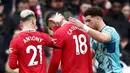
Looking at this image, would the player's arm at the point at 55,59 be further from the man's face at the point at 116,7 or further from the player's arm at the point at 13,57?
the man's face at the point at 116,7

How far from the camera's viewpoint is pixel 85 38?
29.0 feet

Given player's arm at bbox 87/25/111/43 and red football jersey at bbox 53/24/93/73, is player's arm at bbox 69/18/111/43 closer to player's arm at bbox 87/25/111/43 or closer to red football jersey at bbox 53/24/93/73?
player's arm at bbox 87/25/111/43

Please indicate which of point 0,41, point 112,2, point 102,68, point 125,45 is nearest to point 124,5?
point 112,2

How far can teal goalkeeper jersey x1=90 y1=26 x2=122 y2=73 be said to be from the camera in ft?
29.2

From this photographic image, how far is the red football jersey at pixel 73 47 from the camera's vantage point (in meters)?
8.66

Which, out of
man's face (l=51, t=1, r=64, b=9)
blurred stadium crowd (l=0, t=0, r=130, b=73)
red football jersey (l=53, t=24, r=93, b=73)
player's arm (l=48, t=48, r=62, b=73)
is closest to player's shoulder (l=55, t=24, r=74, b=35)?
red football jersey (l=53, t=24, r=93, b=73)

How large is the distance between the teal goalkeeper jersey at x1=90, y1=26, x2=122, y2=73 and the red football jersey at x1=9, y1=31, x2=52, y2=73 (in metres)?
0.89

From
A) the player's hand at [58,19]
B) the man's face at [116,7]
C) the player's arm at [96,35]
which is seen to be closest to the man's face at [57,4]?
the man's face at [116,7]

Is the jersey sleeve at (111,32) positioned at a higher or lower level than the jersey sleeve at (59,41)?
higher

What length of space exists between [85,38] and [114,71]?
29.5 inches

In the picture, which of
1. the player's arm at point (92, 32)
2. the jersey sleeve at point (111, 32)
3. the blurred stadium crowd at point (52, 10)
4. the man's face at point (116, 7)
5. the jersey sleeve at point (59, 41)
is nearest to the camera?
the player's arm at point (92, 32)

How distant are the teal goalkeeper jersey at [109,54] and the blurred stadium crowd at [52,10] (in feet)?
11.3

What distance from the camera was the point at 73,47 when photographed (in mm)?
8695

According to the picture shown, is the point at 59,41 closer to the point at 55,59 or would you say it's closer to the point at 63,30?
the point at 63,30
